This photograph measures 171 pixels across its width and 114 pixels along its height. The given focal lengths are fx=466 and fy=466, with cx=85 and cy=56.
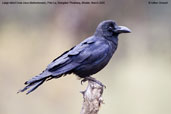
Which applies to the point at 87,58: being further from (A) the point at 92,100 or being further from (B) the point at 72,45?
(B) the point at 72,45

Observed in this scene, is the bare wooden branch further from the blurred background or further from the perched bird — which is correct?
the blurred background

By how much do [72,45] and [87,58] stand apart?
2525 mm

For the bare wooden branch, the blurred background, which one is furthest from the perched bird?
the blurred background

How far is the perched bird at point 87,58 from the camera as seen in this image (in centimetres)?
377

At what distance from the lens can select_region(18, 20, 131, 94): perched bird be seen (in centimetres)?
377

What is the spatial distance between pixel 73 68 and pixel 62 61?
111mm

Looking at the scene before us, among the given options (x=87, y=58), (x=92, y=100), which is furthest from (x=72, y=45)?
(x=92, y=100)

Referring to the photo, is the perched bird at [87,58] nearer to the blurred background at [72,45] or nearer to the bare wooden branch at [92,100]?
the bare wooden branch at [92,100]

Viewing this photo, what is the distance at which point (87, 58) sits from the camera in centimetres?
390

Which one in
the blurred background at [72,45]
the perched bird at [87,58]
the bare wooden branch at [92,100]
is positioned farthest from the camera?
the blurred background at [72,45]

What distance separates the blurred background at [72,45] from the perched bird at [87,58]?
2.15 m

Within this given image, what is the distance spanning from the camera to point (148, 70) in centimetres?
642

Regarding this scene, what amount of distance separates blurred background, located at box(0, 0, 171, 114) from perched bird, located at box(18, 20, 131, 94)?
215 centimetres

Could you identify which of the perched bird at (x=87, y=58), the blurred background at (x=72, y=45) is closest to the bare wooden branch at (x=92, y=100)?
the perched bird at (x=87, y=58)
